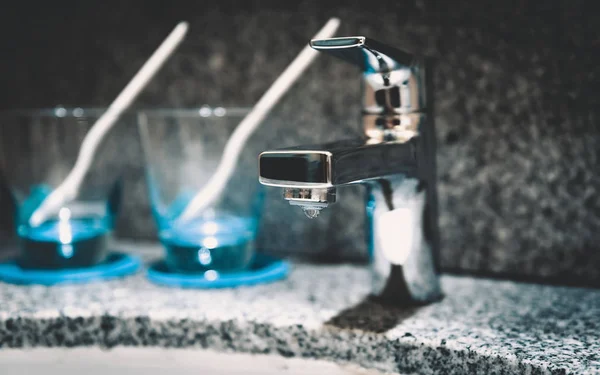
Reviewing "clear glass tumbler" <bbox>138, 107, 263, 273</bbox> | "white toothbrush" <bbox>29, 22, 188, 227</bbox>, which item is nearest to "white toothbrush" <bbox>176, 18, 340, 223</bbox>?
"clear glass tumbler" <bbox>138, 107, 263, 273</bbox>

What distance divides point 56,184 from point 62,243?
6 centimetres

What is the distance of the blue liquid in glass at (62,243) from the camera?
67 cm

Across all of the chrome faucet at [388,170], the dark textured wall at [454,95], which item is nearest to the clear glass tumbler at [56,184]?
the dark textured wall at [454,95]

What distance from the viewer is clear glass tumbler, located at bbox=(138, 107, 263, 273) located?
635 mm

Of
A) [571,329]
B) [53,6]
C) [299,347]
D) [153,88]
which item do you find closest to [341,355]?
[299,347]

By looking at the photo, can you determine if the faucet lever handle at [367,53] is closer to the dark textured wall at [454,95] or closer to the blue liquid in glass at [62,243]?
the dark textured wall at [454,95]

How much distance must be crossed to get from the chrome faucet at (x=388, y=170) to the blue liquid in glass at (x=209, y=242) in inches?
5.3

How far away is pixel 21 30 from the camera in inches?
33.4

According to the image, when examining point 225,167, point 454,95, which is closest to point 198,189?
point 225,167

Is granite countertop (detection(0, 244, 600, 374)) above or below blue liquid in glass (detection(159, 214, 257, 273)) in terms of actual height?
below

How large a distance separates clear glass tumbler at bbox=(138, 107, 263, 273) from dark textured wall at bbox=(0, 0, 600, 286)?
0.04 meters

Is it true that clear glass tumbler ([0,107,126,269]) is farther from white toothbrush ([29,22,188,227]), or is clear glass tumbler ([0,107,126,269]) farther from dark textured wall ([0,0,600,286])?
dark textured wall ([0,0,600,286])

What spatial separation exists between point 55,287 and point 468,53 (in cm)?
45

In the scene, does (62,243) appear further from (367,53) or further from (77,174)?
(367,53)
